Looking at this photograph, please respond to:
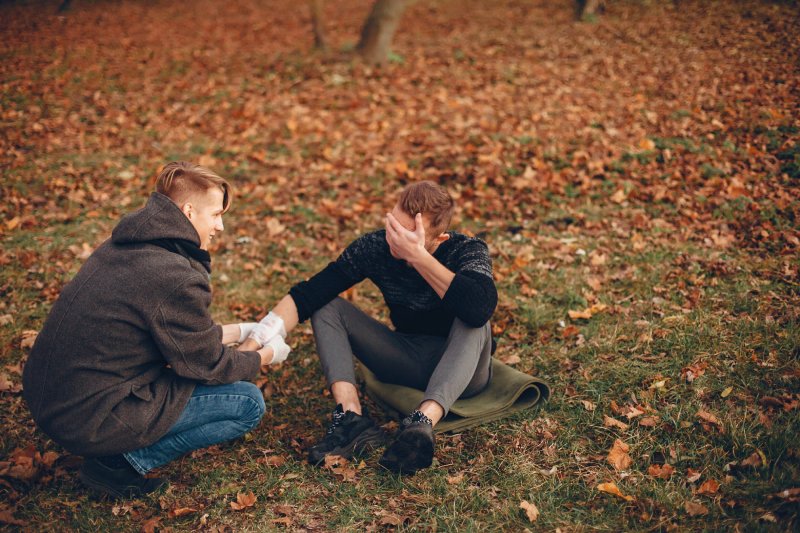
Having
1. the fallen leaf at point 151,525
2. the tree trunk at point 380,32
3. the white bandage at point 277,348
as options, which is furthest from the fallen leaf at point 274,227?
the tree trunk at point 380,32

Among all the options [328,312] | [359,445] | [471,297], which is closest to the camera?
[471,297]

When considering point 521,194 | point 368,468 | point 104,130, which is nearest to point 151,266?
point 368,468

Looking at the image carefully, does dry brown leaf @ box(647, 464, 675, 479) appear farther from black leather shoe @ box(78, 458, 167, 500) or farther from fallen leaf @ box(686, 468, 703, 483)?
black leather shoe @ box(78, 458, 167, 500)

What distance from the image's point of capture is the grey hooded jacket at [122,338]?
2.66m

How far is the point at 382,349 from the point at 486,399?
2.35 ft

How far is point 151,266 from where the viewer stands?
269 cm

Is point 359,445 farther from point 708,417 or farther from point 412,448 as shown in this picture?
point 708,417

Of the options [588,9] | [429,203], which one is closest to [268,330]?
[429,203]

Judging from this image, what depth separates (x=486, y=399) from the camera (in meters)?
3.67

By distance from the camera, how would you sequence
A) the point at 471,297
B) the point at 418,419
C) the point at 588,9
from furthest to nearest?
1. the point at 588,9
2. the point at 471,297
3. the point at 418,419

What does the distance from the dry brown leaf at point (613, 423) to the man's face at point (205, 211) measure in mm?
2454

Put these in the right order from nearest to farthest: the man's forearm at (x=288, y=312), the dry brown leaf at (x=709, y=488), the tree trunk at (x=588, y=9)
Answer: the dry brown leaf at (x=709, y=488), the man's forearm at (x=288, y=312), the tree trunk at (x=588, y=9)

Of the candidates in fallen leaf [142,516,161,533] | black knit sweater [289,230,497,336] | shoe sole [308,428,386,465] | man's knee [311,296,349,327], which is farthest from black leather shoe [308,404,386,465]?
fallen leaf [142,516,161,533]

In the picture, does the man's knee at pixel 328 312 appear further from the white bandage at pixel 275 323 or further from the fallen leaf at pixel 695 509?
the fallen leaf at pixel 695 509
